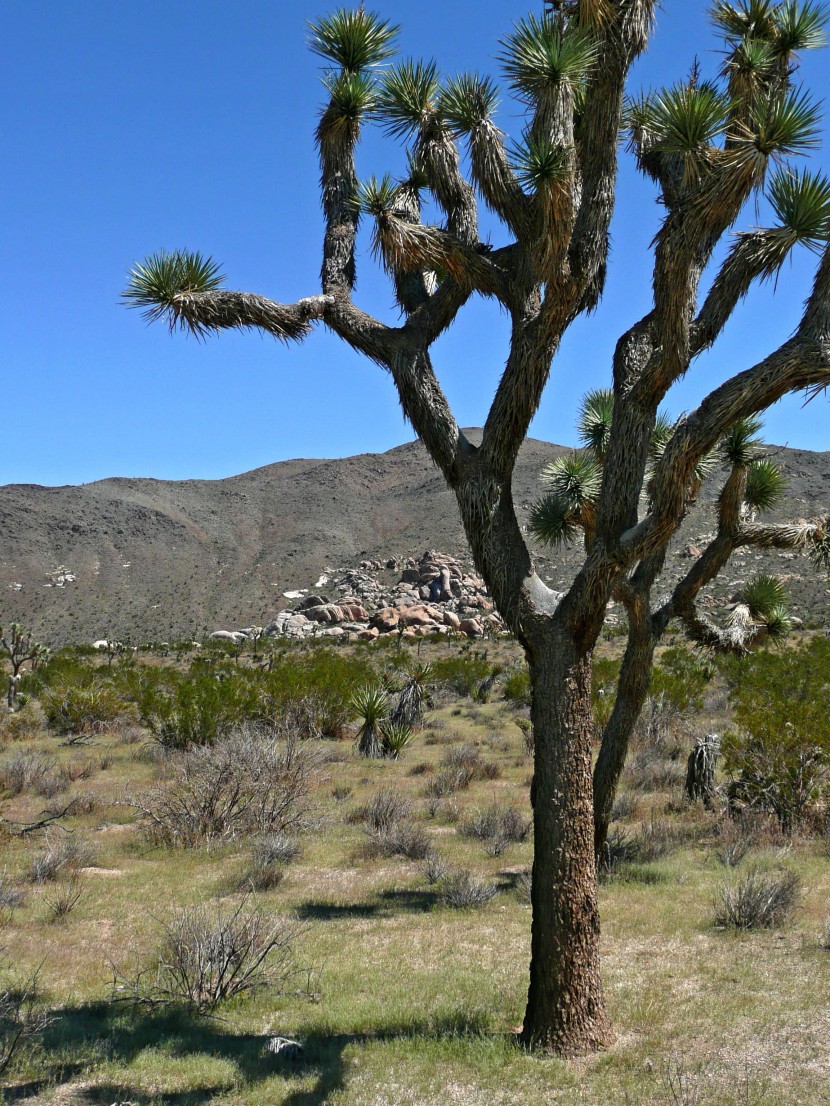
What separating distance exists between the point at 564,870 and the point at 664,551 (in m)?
2.87

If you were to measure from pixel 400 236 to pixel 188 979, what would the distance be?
5183mm

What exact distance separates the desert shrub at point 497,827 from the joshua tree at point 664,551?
2.10 metres

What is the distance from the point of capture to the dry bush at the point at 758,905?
7.38 metres

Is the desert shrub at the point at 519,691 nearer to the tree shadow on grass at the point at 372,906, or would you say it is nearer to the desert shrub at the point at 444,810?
the desert shrub at the point at 444,810

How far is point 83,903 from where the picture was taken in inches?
321

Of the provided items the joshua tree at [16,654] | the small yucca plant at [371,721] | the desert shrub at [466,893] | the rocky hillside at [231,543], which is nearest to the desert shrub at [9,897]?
the desert shrub at [466,893]

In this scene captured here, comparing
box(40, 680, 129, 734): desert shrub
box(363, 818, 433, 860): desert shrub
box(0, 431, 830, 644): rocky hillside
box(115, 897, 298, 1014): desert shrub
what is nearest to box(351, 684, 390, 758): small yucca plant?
box(363, 818, 433, 860): desert shrub

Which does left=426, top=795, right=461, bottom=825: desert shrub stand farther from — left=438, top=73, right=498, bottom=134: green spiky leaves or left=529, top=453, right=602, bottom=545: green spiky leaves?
left=438, top=73, right=498, bottom=134: green spiky leaves

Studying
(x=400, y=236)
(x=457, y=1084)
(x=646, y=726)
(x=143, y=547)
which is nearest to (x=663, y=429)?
(x=400, y=236)

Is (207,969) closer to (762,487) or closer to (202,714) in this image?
(762,487)

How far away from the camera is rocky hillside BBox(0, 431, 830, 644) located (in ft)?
182

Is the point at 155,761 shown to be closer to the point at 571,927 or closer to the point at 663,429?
the point at 663,429

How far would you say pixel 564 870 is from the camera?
494 cm

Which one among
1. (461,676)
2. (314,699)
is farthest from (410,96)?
(461,676)
